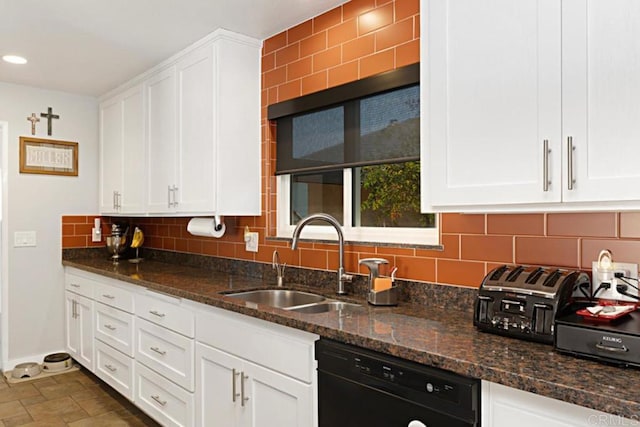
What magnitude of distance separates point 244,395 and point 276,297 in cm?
63

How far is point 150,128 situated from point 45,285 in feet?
5.70

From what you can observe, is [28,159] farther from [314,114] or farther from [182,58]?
[314,114]

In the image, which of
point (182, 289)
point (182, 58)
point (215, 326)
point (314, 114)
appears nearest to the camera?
point (215, 326)

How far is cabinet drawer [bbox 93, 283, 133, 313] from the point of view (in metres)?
3.04

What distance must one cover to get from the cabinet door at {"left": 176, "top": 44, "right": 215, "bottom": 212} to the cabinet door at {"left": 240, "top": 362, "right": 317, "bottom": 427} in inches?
46.4

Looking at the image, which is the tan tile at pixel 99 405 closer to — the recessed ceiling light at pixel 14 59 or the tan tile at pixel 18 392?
the tan tile at pixel 18 392

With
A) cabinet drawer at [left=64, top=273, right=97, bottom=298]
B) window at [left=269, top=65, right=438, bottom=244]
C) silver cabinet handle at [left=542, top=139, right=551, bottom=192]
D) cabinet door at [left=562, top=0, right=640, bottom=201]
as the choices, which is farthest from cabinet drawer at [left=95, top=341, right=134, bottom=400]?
cabinet door at [left=562, top=0, right=640, bottom=201]

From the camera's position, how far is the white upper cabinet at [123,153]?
11.9 ft

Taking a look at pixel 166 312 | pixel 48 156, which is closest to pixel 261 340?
pixel 166 312

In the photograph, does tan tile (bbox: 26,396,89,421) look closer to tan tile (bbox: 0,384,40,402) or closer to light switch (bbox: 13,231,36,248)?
tan tile (bbox: 0,384,40,402)

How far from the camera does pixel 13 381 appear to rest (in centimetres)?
362

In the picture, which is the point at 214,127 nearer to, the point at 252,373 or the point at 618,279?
the point at 252,373

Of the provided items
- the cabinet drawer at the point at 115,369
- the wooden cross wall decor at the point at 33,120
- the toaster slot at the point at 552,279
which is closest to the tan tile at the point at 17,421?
the cabinet drawer at the point at 115,369

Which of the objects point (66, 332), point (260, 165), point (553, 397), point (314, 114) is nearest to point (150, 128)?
point (260, 165)
